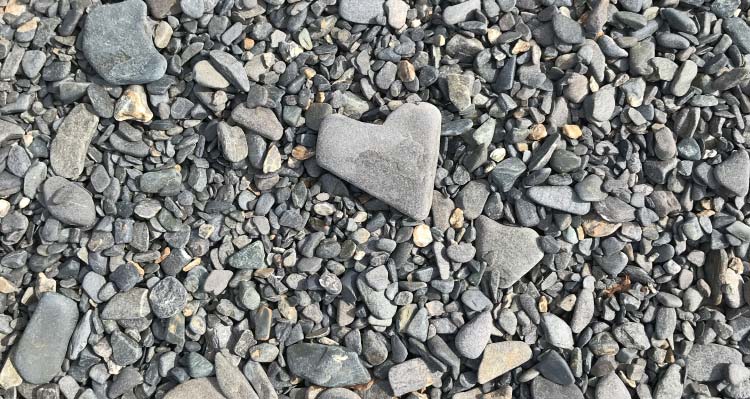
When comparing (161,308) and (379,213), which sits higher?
(379,213)

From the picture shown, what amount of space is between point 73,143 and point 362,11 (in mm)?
959

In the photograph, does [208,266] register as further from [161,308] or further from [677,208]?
[677,208]

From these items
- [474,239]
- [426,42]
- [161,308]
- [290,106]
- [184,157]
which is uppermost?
[426,42]

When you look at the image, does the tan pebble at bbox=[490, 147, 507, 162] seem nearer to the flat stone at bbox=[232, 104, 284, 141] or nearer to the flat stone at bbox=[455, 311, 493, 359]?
the flat stone at bbox=[455, 311, 493, 359]

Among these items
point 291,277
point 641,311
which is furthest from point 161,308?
point 641,311

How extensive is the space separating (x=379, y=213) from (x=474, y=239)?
302mm

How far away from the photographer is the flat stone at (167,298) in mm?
1963

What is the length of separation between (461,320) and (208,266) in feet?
2.58

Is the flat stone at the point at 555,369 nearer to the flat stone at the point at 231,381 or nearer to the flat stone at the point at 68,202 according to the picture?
the flat stone at the point at 231,381

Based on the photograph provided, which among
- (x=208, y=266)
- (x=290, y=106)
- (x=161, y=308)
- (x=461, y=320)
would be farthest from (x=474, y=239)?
(x=161, y=308)

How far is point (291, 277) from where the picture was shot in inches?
78.4

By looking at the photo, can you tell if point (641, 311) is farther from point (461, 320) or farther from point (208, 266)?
point (208, 266)

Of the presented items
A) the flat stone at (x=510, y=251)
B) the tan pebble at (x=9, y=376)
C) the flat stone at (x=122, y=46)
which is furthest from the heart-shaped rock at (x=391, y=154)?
the tan pebble at (x=9, y=376)

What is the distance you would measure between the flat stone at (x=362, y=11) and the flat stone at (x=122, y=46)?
1.86ft
